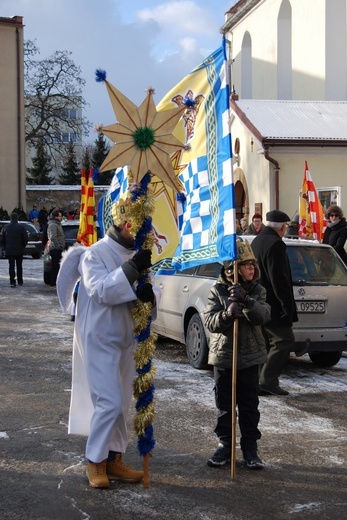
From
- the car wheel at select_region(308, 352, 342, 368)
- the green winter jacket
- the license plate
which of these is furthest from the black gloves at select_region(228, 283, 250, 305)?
the car wheel at select_region(308, 352, 342, 368)

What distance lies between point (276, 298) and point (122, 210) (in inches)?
122

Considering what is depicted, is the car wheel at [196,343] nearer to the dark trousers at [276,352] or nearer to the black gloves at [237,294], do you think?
the dark trousers at [276,352]

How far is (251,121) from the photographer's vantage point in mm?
24000

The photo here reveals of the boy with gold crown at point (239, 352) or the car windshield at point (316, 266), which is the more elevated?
the car windshield at point (316, 266)

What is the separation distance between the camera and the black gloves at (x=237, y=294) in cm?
544

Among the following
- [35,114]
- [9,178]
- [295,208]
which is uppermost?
[35,114]

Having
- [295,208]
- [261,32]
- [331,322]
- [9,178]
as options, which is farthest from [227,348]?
[9,178]

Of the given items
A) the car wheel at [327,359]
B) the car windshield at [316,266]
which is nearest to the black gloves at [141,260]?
the car windshield at [316,266]

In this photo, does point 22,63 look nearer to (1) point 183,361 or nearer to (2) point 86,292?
(1) point 183,361

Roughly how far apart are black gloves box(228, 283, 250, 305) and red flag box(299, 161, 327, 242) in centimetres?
1056

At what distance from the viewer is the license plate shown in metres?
8.74

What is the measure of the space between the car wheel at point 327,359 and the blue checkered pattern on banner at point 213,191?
442 cm

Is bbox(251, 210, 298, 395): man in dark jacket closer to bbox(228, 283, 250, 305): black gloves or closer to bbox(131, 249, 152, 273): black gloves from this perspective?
bbox(228, 283, 250, 305): black gloves

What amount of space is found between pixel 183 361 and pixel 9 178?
36.2 meters
